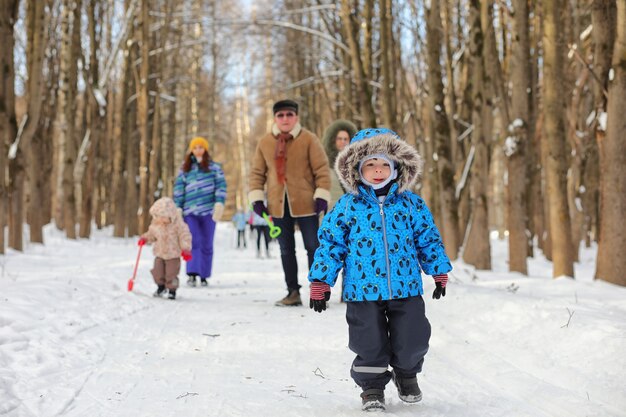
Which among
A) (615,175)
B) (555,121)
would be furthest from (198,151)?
(615,175)

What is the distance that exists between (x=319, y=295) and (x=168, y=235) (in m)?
4.57

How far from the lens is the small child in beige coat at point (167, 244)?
23.5 ft

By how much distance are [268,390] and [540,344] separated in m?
2.06

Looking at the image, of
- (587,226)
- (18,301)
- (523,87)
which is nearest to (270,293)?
(18,301)

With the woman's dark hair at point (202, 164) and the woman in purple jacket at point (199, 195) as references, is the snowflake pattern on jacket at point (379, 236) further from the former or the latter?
the woman's dark hair at point (202, 164)

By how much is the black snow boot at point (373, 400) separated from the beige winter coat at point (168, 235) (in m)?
4.56

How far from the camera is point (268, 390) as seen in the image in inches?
133

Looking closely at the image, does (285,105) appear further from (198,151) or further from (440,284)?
(440,284)

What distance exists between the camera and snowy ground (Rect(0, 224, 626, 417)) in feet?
10.2

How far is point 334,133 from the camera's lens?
697 centimetres

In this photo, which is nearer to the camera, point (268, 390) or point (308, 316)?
point (268, 390)

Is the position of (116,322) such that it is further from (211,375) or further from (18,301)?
(211,375)

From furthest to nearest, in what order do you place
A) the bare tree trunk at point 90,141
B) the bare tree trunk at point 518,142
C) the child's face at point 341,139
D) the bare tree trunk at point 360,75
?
the bare tree trunk at point 90,141 → the bare tree trunk at point 360,75 → the bare tree trunk at point 518,142 → the child's face at point 341,139

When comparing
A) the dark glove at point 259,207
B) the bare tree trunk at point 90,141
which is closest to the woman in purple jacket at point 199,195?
the dark glove at point 259,207
